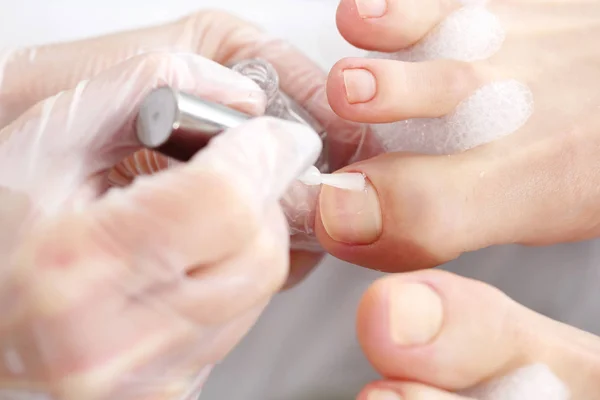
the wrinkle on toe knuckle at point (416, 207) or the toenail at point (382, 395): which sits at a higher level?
the wrinkle on toe knuckle at point (416, 207)

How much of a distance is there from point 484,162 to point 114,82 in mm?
357

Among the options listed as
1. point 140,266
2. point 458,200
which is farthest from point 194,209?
point 458,200

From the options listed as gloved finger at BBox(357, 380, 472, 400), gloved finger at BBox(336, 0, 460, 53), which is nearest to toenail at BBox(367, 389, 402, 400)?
gloved finger at BBox(357, 380, 472, 400)

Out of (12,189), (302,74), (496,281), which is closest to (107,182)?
(12,189)

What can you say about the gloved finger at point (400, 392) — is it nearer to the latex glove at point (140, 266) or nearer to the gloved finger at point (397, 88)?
the latex glove at point (140, 266)

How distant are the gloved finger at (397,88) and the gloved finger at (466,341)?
17cm

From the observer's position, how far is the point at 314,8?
0.84 metres

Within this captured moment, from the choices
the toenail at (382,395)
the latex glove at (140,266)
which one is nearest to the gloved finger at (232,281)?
the latex glove at (140,266)

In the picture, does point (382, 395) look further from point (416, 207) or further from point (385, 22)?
point (385, 22)

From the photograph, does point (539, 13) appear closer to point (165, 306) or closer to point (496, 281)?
point (496, 281)

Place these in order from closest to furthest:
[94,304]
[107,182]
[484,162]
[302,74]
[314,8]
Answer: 1. [94,304]
2. [107,182]
3. [484,162]
4. [302,74]
5. [314,8]

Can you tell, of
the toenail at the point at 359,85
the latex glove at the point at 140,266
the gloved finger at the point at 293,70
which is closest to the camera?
the latex glove at the point at 140,266

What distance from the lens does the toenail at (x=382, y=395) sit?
0.41 metres

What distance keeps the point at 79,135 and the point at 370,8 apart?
307 millimetres
